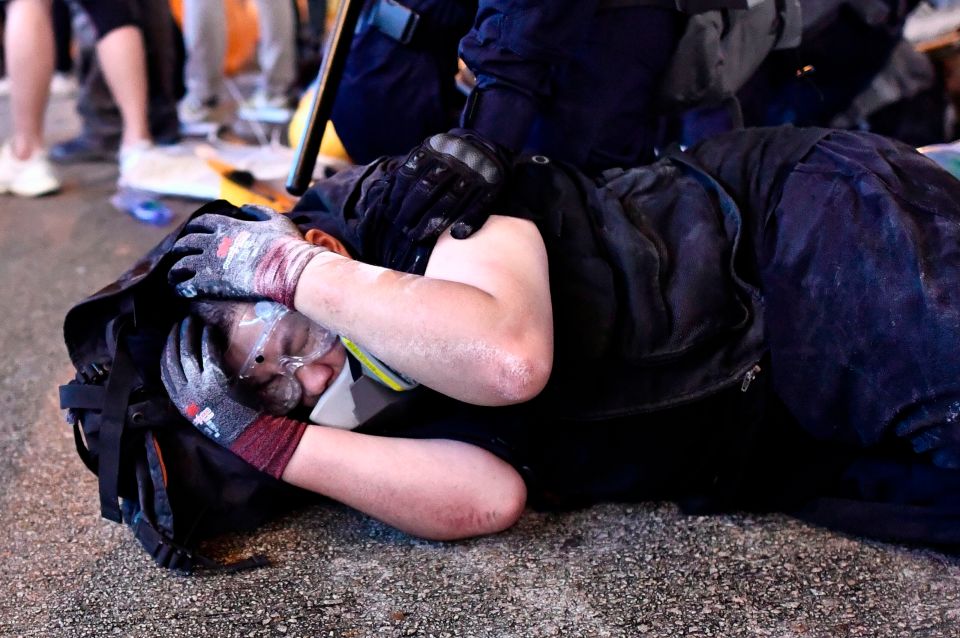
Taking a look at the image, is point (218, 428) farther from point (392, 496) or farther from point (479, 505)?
point (479, 505)

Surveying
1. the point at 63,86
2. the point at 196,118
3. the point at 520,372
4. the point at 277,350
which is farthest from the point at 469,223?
the point at 63,86

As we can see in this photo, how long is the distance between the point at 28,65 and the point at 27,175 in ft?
1.04

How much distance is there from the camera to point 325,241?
1.19 meters

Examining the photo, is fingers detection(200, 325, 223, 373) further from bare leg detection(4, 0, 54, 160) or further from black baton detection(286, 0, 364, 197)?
bare leg detection(4, 0, 54, 160)

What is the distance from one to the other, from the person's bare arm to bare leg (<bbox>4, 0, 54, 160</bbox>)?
76.9 inches

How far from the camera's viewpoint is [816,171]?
1.13m

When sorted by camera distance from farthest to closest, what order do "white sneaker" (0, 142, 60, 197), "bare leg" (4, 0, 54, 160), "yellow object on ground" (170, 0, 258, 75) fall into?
"yellow object on ground" (170, 0, 258, 75) → "white sneaker" (0, 142, 60, 197) → "bare leg" (4, 0, 54, 160)

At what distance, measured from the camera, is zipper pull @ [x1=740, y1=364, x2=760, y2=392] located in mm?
1112

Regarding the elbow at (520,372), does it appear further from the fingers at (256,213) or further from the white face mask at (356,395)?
the fingers at (256,213)

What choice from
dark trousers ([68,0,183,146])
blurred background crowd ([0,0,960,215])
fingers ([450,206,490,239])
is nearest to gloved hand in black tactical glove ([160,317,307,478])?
fingers ([450,206,490,239])

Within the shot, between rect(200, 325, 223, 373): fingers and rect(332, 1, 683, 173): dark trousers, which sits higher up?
rect(332, 1, 683, 173): dark trousers

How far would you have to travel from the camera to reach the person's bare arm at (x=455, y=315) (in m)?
0.99

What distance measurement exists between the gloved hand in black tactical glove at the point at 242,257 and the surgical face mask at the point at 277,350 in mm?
42

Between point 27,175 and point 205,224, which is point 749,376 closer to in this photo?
point 205,224
